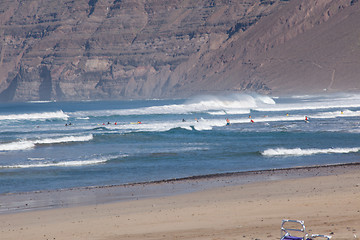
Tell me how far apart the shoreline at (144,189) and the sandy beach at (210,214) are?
0.18 m

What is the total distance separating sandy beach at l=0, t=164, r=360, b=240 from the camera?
12430mm

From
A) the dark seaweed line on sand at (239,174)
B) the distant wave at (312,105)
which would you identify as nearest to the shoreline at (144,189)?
the dark seaweed line on sand at (239,174)

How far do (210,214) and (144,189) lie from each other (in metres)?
4.84

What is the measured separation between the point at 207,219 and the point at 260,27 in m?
185

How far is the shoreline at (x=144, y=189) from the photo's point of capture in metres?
16.9

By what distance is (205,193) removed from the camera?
17453mm

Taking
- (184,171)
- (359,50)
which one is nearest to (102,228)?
(184,171)

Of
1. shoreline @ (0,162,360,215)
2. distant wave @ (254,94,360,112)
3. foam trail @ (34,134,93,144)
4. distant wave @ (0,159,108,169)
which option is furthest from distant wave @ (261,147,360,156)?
distant wave @ (254,94,360,112)

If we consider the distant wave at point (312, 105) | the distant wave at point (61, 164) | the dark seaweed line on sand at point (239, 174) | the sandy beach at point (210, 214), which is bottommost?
the sandy beach at point (210, 214)

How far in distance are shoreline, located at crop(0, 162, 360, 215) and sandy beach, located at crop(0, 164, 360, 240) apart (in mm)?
182

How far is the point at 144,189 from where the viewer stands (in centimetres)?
1869

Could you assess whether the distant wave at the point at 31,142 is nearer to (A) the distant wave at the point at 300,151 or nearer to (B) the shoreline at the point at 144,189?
(A) the distant wave at the point at 300,151

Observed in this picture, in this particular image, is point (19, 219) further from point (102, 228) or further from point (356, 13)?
point (356, 13)

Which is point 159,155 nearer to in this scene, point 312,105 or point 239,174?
point 239,174
